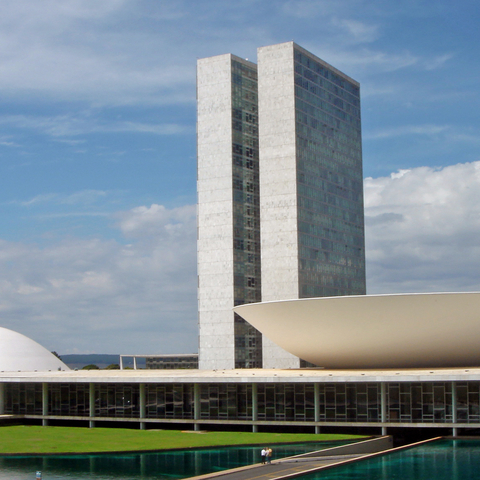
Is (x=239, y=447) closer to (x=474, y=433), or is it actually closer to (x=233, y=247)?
(x=474, y=433)

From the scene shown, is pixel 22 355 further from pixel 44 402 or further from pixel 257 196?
pixel 257 196

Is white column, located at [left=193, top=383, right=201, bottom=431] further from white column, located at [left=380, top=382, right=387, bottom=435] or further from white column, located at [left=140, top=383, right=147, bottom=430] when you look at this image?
white column, located at [left=380, top=382, right=387, bottom=435]

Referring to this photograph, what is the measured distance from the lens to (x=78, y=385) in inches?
2411

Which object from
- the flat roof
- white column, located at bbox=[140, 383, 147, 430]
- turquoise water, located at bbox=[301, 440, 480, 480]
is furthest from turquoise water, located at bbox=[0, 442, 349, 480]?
white column, located at bbox=[140, 383, 147, 430]

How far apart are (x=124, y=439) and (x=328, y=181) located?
5253 cm

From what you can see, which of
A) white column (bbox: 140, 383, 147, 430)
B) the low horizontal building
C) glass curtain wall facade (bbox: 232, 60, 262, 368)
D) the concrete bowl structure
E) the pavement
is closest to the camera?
the pavement

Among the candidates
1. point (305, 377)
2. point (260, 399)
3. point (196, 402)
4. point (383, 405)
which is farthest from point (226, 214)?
point (383, 405)

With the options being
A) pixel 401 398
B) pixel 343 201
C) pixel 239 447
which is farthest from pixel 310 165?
pixel 239 447

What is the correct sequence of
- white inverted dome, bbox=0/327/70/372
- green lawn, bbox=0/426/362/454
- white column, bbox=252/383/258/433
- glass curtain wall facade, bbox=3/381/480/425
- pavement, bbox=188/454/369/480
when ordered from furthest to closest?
white inverted dome, bbox=0/327/70/372 → white column, bbox=252/383/258/433 → glass curtain wall facade, bbox=3/381/480/425 → green lawn, bbox=0/426/362/454 → pavement, bbox=188/454/369/480

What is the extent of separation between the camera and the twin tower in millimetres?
88438

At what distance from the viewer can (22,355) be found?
83562mm

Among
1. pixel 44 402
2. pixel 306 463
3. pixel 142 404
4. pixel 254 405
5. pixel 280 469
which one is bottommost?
pixel 306 463

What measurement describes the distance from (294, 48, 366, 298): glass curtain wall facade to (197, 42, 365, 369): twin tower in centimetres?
23

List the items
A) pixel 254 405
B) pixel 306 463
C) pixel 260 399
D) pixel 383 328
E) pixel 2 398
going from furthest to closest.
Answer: pixel 2 398 < pixel 260 399 < pixel 254 405 < pixel 383 328 < pixel 306 463
